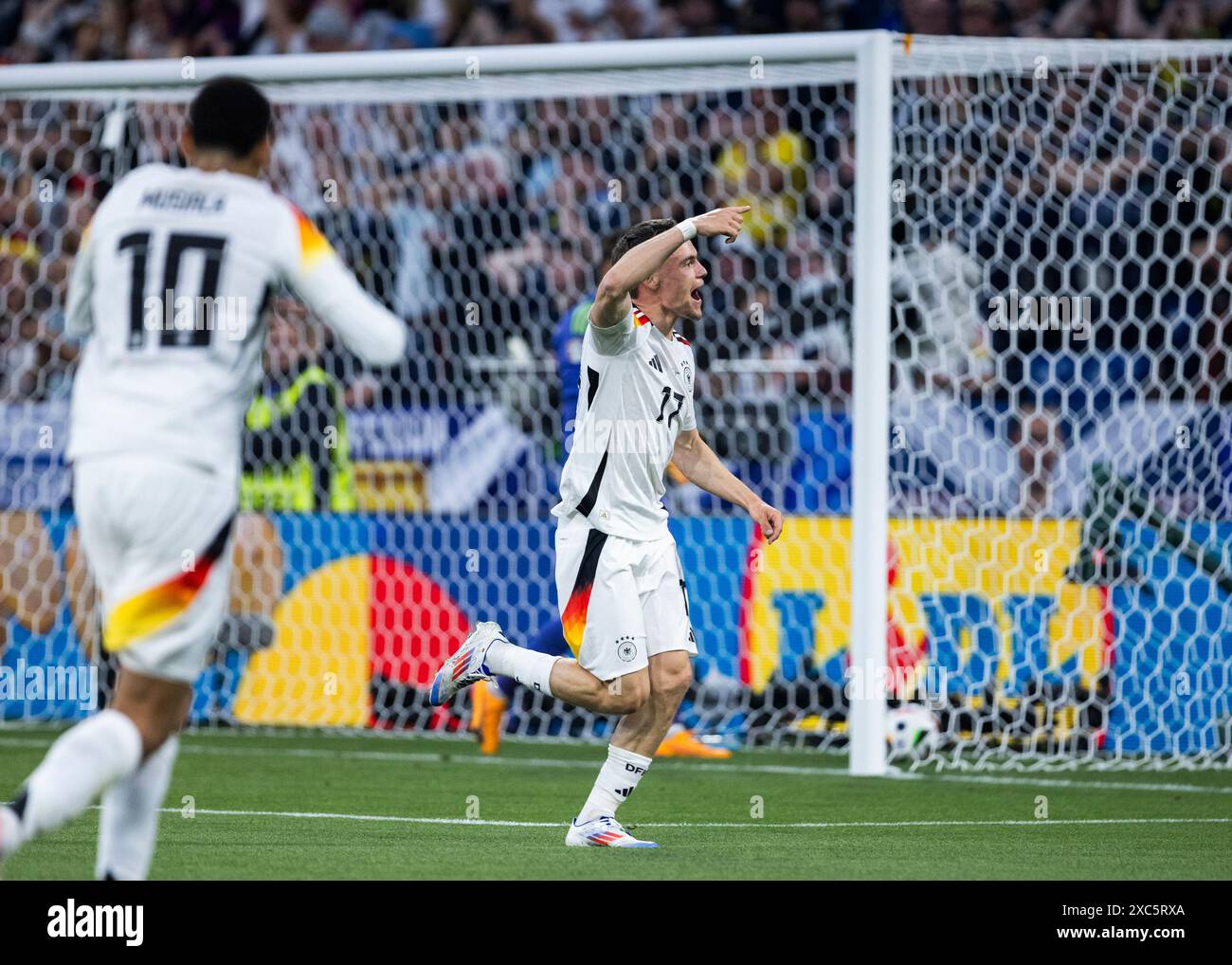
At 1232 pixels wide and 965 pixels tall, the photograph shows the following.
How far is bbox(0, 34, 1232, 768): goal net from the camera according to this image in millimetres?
9391

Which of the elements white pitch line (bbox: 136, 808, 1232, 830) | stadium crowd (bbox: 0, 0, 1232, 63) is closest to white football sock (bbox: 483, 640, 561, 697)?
white pitch line (bbox: 136, 808, 1232, 830)

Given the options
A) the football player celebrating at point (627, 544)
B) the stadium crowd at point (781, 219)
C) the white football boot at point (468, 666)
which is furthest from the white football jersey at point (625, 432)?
the stadium crowd at point (781, 219)

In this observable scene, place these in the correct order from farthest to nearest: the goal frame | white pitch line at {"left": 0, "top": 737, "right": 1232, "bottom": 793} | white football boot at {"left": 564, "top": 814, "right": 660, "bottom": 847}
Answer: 1. the goal frame
2. white pitch line at {"left": 0, "top": 737, "right": 1232, "bottom": 793}
3. white football boot at {"left": 564, "top": 814, "right": 660, "bottom": 847}

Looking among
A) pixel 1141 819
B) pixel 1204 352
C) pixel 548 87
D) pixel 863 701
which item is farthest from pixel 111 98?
pixel 1141 819

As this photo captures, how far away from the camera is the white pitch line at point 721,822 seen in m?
6.97

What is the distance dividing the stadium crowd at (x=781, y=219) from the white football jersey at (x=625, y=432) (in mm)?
3141

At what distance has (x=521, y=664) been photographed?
666cm

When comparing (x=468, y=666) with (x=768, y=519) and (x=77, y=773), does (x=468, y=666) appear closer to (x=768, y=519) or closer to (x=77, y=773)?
(x=768, y=519)

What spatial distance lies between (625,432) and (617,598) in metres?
0.54

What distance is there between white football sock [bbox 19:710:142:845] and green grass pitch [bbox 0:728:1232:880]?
4.07 ft

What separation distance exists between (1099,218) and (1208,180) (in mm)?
566

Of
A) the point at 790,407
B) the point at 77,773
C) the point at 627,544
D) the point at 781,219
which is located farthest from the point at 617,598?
the point at 781,219

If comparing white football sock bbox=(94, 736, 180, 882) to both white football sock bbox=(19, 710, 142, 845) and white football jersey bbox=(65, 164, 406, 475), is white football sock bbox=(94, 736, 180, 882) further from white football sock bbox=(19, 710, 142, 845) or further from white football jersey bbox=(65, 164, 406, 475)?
white football jersey bbox=(65, 164, 406, 475)
